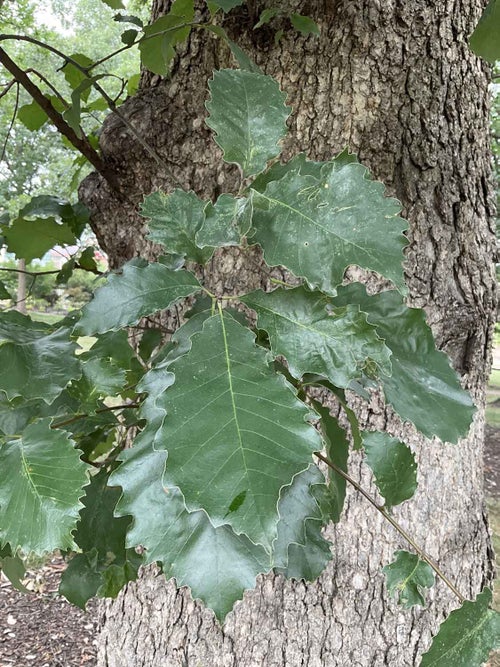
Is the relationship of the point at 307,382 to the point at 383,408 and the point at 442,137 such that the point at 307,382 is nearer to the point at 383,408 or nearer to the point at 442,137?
the point at 383,408

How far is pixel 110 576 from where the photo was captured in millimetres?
1025

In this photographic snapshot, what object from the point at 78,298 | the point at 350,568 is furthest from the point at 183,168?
the point at 78,298

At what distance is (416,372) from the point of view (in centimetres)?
76

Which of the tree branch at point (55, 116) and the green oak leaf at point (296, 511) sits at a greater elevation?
the tree branch at point (55, 116)

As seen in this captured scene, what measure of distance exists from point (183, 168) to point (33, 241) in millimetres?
445

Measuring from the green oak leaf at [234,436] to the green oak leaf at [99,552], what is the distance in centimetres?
40

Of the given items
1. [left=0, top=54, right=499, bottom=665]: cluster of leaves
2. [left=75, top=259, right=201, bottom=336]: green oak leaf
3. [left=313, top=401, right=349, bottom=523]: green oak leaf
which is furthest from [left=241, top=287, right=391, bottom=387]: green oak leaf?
[left=313, top=401, right=349, bottom=523]: green oak leaf

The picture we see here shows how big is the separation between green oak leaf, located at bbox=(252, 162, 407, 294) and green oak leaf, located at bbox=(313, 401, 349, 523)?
12.5 inches

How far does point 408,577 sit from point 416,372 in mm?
318

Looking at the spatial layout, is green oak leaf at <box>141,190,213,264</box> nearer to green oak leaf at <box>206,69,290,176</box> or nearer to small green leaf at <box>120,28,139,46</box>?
green oak leaf at <box>206,69,290,176</box>

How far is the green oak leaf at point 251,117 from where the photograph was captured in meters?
0.72

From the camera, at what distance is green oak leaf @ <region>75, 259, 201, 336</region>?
0.69 metres

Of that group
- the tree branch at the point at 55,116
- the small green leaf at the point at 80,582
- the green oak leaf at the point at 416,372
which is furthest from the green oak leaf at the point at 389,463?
the tree branch at the point at 55,116

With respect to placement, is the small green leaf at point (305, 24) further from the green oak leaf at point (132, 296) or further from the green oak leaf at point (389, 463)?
the green oak leaf at point (389, 463)
